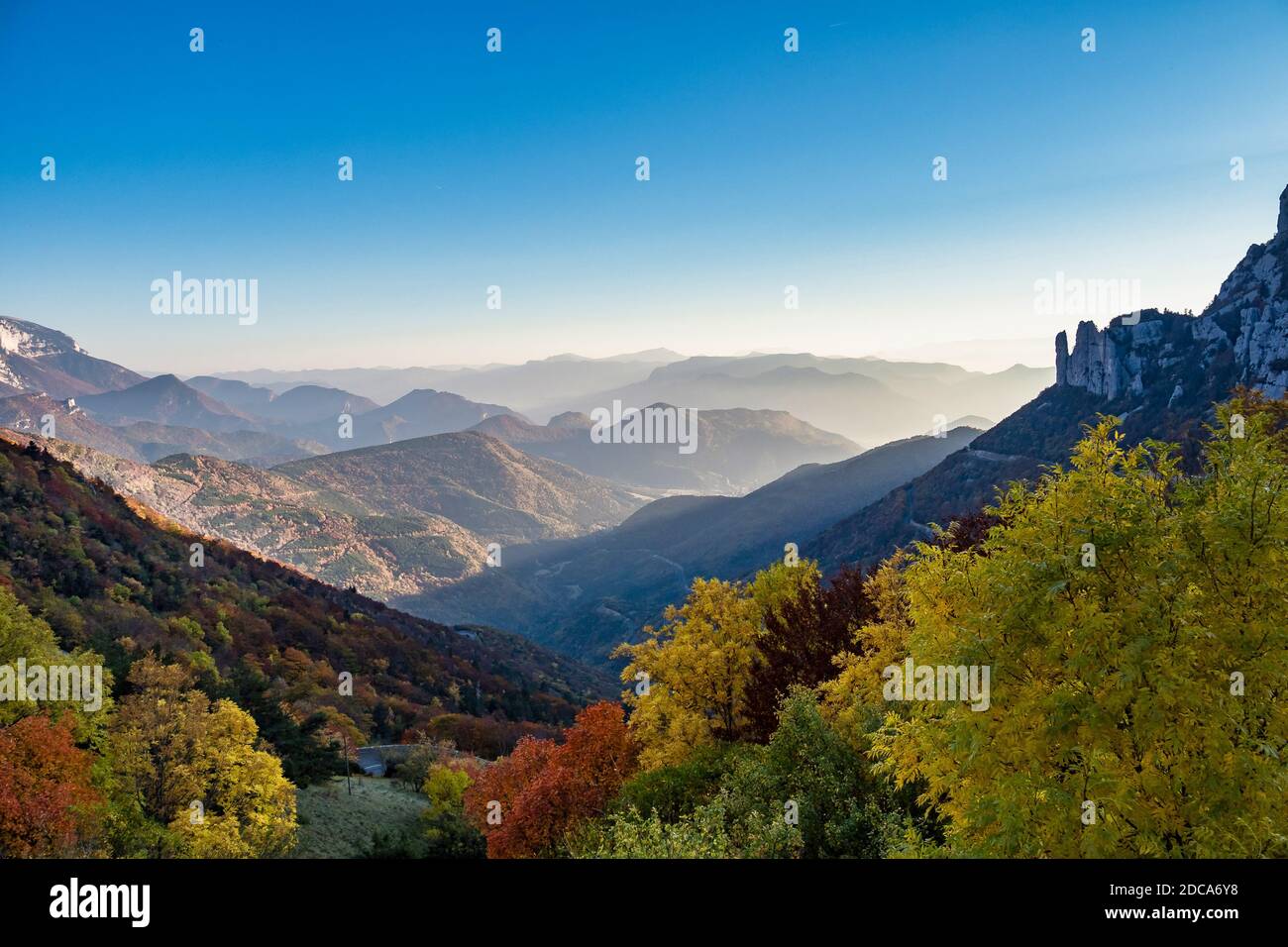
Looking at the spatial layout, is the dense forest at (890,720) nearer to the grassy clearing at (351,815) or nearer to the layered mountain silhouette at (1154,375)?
the grassy clearing at (351,815)

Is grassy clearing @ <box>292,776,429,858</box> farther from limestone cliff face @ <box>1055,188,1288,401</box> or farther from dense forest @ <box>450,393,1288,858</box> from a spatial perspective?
limestone cliff face @ <box>1055,188,1288,401</box>

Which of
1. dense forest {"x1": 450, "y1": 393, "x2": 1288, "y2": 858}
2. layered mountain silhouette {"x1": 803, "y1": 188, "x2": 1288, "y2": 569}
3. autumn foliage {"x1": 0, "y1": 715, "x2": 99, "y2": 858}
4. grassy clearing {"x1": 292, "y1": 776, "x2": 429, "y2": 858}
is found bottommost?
grassy clearing {"x1": 292, "y1": 776, "x2": 429, "y2": 858}

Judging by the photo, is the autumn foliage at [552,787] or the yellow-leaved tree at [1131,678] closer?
the yellow-leaved tree at [1131,678]

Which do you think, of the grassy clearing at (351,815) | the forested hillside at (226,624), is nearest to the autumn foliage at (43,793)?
the grassy clearing at (351,815)

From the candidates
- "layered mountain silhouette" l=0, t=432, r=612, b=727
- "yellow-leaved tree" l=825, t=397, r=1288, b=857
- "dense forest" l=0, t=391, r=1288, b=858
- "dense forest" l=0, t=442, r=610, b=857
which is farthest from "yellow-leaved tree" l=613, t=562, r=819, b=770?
"layered mountain silhouette" l=0, t=432, r=612, b=727
